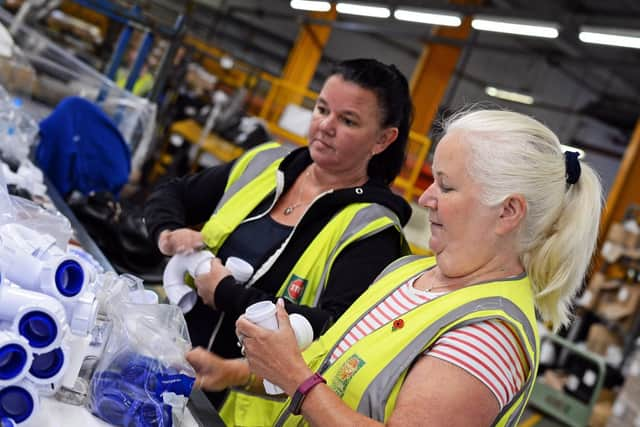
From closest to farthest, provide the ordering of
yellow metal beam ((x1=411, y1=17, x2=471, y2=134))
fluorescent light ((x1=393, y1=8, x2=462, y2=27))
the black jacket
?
1. the black jacket
2. fluorescent light ((x1=393, y1=8, x2=462, y2=27))
3. yellow metal beam ((x1=411, y1=17, x2=471, y2=134))

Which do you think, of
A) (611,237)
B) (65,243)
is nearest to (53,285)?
(65,243)

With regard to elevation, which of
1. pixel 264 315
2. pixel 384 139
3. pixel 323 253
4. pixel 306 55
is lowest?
pixel 264 315

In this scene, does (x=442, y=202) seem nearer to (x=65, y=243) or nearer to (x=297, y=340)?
(x=297, y=340)

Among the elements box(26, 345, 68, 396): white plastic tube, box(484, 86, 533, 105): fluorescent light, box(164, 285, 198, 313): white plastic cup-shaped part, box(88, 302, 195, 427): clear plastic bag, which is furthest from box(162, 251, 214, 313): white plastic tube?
box(484, 86, 533, 105): fluorescent light

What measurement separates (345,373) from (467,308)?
0.99ft

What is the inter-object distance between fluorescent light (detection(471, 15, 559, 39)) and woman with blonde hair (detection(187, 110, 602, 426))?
6.95 meters

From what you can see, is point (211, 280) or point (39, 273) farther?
point (211, 280)

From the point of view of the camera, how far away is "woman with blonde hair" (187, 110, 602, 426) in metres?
1.17

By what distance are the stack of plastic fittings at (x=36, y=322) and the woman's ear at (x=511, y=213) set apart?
0.85 m

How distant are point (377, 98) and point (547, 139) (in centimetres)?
66

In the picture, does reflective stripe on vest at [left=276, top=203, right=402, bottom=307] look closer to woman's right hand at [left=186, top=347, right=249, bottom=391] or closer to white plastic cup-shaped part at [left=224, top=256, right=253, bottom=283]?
white plastic cup-shaped part at [left=224, top=256, right=253, bottom=283]

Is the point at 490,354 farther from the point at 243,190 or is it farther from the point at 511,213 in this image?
the point at 243,190

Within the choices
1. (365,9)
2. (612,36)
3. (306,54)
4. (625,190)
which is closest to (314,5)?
(365,9)

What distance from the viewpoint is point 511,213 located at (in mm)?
1314
